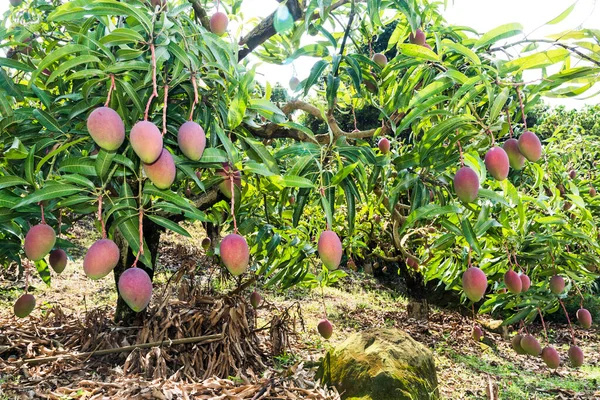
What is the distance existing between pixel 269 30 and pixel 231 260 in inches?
53.9

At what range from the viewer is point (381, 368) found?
1.99 meters

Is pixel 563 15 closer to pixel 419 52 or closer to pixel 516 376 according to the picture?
pixel 419 52

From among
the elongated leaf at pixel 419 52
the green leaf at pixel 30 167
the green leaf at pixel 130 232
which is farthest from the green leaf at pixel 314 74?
the green leaf at pixel 30 167

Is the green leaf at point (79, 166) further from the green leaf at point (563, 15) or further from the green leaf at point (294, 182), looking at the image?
the green leaf at point (563, 15)

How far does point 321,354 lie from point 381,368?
46.0 inches

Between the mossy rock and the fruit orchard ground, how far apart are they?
0.48ft

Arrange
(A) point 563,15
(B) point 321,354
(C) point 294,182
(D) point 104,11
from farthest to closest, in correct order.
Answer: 1. (B) point 321,354
2. (C) point 294,182
3. (A) point 563,15
4. (D) point 104,11

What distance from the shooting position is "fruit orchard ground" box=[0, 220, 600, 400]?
1761 millimetres

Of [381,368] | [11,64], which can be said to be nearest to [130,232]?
[11,64]

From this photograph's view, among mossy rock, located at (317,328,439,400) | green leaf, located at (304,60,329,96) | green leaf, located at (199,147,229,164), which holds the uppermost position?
green leaf, located at (304,60,329,96)

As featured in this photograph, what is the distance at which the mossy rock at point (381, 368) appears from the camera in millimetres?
1943

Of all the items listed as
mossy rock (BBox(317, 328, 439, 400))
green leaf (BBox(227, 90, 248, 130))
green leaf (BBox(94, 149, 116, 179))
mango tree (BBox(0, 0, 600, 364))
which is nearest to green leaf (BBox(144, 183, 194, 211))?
mango tree (BBox(0, 0, 600, 364))

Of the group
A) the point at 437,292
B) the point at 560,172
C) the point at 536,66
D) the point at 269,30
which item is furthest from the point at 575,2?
the point at 437,292

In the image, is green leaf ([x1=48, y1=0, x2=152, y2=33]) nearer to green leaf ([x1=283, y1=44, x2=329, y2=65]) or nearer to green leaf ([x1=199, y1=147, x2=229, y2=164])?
green leaf ([x1=199, y1=147, x2=229, y2=164])
